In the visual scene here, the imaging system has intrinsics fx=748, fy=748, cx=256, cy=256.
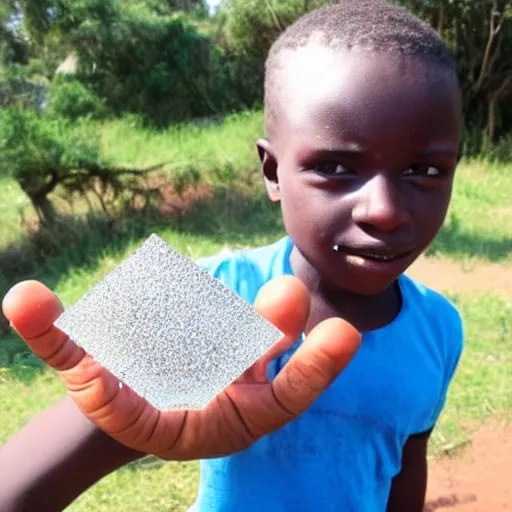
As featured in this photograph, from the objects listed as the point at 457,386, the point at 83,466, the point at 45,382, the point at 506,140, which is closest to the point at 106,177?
the point at 45,382

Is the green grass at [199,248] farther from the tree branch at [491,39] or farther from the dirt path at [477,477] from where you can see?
the tree branch at [491,39]

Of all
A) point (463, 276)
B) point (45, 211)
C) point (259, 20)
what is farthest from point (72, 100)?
point (463, 276)

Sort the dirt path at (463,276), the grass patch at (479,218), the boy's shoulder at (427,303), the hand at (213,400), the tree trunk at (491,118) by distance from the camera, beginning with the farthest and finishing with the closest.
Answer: the tree trunk at (491,118)
the grass patch at (479,218)
the dirt path at (463,276)
the boy's shoulder at (427,303)
the hand at (213,400)

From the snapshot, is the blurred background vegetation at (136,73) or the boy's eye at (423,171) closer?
the boy's eye at (423,171)

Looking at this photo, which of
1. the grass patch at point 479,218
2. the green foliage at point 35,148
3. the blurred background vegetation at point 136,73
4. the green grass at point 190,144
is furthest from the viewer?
the green grass at point 190,144

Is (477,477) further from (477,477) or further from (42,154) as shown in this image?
(42,154)

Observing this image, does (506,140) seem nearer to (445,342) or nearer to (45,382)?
(45,382)

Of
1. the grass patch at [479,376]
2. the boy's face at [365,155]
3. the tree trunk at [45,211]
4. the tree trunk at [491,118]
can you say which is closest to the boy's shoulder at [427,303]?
the boy's face at [365,155]

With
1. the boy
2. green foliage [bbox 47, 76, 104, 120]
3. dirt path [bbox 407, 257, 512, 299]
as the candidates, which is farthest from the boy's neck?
green foliage [bbox 47, 76, 104, 120]
